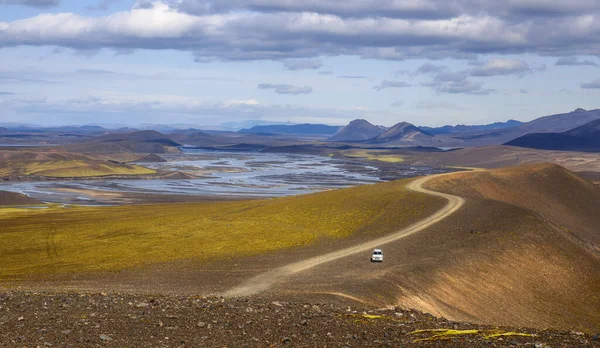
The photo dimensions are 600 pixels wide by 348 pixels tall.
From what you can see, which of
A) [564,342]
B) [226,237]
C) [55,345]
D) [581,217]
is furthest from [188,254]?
[581,217]

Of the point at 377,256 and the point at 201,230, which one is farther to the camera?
the point at 201,230

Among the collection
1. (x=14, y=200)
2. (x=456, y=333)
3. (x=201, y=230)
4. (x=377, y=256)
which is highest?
(x=456, y=333)

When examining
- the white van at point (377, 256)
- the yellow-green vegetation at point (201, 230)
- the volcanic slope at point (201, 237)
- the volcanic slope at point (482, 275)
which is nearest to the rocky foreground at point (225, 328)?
the volcanic slope at point (482, 275)

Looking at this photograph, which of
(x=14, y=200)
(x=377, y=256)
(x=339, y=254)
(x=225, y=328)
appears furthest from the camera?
(x=14, y=200)

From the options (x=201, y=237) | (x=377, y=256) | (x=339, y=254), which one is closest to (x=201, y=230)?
(x=201, y=237)

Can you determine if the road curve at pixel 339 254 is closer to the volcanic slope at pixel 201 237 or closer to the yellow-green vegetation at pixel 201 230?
the volcanic slope at pixel 201 237

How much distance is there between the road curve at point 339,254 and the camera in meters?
43.2

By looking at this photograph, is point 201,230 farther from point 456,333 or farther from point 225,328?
point 456,333

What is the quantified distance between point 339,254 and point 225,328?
108 ft

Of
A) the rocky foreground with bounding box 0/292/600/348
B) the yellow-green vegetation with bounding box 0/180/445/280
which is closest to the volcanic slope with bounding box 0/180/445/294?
the yellow-green vegetation with bounding box 0/180/445/280

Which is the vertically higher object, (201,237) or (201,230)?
(201,230)

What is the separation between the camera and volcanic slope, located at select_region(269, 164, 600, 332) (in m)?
44.1

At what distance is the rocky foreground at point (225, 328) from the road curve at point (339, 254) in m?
11.8

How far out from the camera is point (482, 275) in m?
53.8
